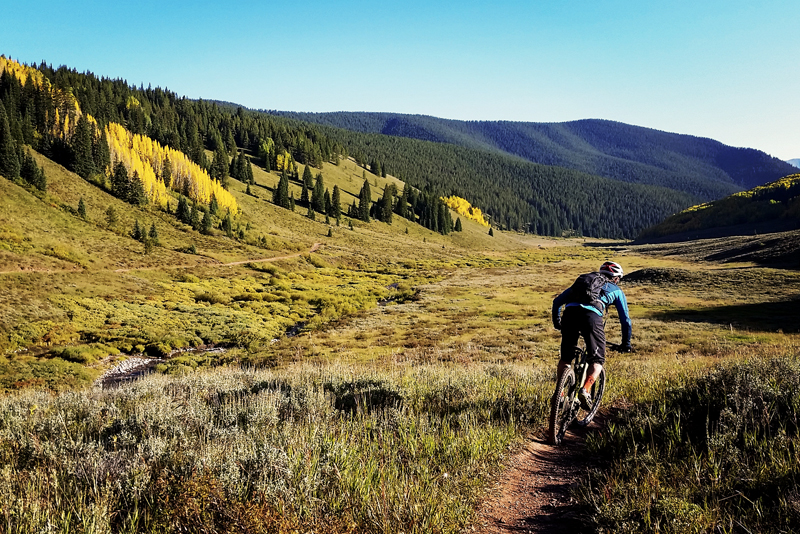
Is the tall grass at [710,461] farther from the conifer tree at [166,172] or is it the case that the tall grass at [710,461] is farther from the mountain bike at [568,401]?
the conifer tree at [166,172]

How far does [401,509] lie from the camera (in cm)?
339

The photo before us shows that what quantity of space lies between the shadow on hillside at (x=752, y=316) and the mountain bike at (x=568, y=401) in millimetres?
27612

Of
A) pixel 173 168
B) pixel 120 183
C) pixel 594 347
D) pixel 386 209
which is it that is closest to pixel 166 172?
pixel 173 168

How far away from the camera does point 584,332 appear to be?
649 cm

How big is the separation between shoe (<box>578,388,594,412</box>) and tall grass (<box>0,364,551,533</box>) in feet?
2.58

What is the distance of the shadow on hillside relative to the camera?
27.1 meters

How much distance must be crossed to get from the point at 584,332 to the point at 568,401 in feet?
3.92

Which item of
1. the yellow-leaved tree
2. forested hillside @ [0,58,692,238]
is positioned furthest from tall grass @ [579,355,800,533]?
the yellow-leaved tree

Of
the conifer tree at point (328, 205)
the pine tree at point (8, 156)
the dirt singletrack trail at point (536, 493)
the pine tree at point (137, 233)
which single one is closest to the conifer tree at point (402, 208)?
the conifer tree at point (328, 205)

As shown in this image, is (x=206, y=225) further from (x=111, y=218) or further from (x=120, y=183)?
(x=120, y=183)

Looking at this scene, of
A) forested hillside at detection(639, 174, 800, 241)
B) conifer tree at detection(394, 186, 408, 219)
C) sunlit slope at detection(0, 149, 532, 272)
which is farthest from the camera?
conifer tree at detection(394, 186, 408, 219)

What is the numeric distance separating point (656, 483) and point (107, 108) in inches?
6551

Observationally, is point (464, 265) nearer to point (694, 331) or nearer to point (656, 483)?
point (694, 331)

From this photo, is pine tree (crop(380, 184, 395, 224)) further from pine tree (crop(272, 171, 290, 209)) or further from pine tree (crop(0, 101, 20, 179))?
pine tree (crop(0, 101, 20, 179))
